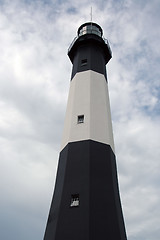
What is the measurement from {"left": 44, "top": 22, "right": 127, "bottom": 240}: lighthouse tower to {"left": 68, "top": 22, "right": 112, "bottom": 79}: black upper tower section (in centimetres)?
12

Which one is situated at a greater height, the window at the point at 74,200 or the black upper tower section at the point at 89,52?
the black upper tower section at the point at 89,52

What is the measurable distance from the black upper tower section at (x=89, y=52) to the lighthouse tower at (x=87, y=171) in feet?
0.39


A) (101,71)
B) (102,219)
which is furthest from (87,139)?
(101,71)

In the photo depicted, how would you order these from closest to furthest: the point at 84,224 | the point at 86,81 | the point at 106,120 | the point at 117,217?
the point at 84,224, the point at 117,217, the point at 106,120, the point at 86,81

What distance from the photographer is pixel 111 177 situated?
13625mm

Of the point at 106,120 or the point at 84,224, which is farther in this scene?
the point at 106,120

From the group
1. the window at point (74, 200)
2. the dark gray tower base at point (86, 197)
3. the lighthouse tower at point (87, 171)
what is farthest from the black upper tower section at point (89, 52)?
the window at point (74, 200)

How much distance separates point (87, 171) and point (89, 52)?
426 inches

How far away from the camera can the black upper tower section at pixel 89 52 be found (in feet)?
63.2

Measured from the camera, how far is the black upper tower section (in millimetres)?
19266

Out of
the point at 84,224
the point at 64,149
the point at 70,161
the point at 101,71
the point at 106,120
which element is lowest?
the point at 84,224

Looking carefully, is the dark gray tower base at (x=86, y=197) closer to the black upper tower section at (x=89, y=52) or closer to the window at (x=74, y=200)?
the window at (x=74, y=200)

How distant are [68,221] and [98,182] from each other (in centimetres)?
252

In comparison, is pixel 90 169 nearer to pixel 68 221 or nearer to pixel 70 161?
pixel 70 161
